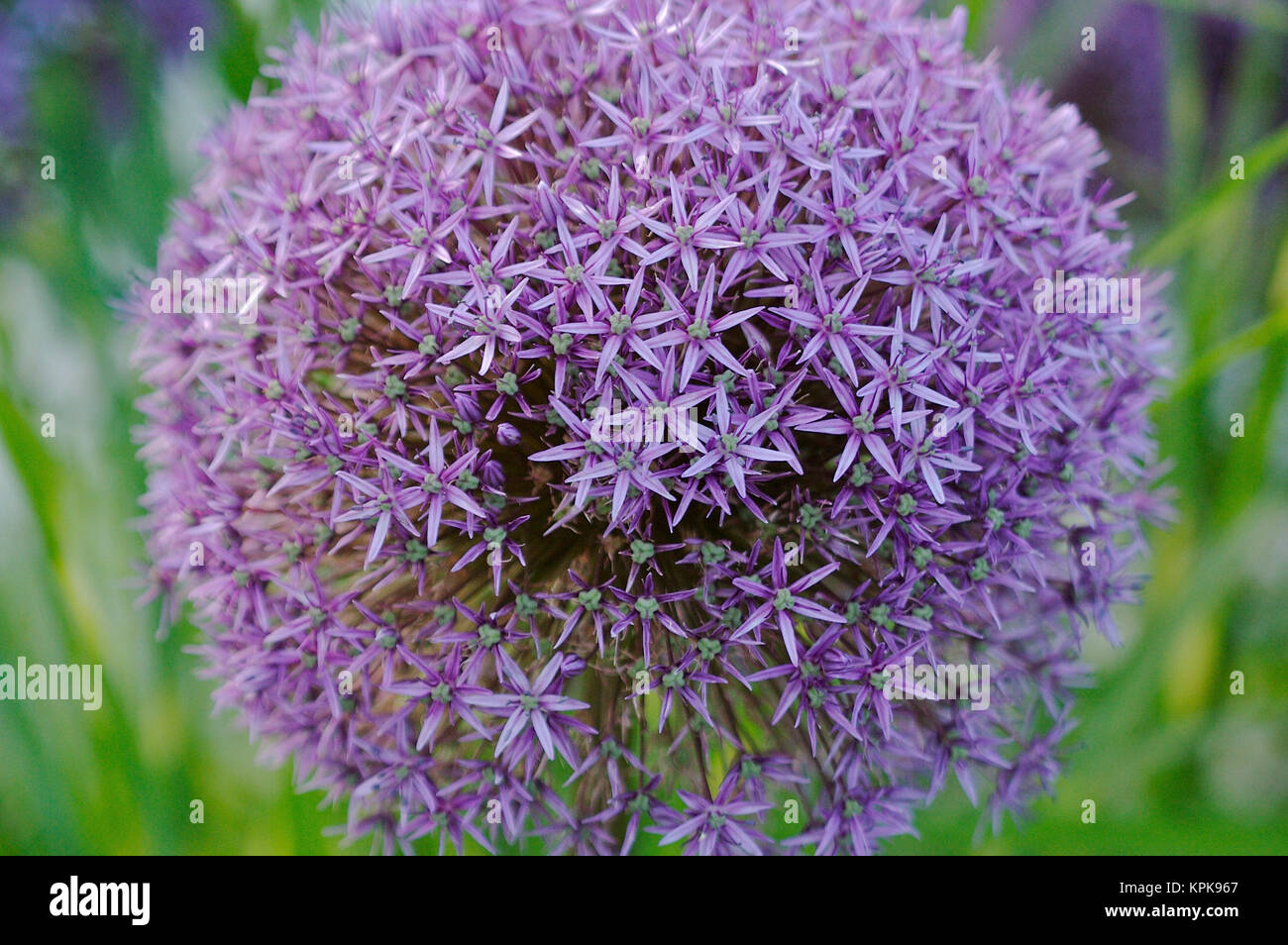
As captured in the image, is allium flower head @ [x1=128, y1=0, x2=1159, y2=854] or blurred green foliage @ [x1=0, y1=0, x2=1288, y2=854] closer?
allium flower head @ [x1=128, y1=0, x2=1159, y2=854]

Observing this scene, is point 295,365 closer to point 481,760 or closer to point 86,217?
point 481,760

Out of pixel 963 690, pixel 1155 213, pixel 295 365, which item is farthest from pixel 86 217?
pixel 1155 213

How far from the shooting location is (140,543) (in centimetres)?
185

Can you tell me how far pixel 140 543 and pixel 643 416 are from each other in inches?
52.9

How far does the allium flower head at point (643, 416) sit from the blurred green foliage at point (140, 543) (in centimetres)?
34

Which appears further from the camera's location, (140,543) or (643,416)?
(140,543)

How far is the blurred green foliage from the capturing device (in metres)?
1.52

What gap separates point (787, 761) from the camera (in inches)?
47.5

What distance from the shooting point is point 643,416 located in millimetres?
1016

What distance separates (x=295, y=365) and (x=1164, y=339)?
1272 mm

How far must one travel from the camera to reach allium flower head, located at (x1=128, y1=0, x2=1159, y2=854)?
1059 millimetres

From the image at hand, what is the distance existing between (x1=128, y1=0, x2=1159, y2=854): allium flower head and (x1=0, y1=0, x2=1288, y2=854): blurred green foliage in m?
0.34

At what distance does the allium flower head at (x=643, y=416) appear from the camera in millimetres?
1059
